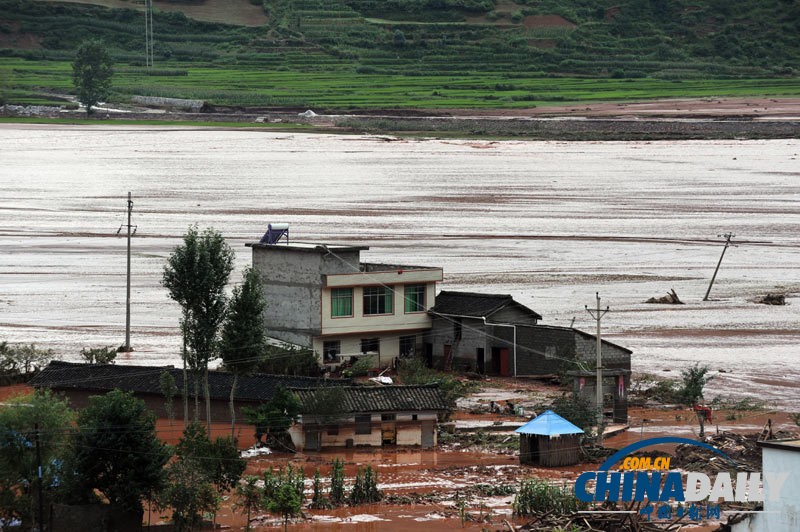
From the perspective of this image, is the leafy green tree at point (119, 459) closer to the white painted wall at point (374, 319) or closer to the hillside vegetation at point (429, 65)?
the white painted wall at point (374, 319)

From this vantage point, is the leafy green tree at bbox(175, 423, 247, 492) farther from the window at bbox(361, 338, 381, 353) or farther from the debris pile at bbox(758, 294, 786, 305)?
the debris pile at bbox(758, 294, 786, 305)

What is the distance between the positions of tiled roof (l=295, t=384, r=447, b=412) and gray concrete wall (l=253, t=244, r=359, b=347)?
7.68 m

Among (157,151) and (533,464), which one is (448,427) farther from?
(157,151)

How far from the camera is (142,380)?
36.6 meters

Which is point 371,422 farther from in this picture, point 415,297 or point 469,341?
point 415,297

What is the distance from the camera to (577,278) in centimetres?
5709

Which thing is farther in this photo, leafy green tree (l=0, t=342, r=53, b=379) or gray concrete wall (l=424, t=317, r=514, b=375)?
gray concrete wall (l=424, t=317, r=514, b=375)

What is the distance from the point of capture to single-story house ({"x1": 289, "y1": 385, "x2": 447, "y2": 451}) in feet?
109

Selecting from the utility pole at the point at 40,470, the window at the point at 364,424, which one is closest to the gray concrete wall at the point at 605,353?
the window at the point at 364,424

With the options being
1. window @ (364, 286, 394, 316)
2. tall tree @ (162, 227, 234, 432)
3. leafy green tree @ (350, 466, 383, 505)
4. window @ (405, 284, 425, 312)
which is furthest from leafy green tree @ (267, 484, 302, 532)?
window @ (405, 284, 425, 312)

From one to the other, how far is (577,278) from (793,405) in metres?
20.4

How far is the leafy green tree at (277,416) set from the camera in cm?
3291

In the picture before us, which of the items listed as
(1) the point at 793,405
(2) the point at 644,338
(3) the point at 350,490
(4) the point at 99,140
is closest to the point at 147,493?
(3) the point at 350,490

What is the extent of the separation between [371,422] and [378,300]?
9.58m
